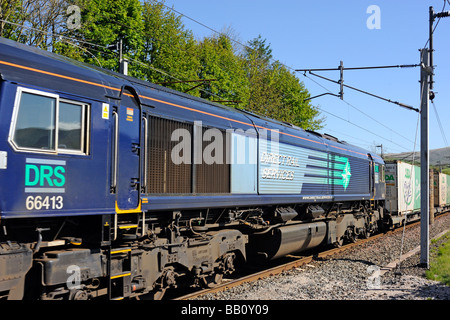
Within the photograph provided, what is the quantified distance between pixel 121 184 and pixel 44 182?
4.42 ft

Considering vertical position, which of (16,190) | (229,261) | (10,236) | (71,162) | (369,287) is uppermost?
(71,162)

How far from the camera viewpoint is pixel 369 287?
9.58 metres

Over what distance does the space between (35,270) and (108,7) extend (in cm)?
2196

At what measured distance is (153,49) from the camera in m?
27.0

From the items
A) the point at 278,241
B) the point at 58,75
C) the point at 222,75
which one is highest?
the point at 222,75

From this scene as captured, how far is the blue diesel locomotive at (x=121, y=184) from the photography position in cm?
511

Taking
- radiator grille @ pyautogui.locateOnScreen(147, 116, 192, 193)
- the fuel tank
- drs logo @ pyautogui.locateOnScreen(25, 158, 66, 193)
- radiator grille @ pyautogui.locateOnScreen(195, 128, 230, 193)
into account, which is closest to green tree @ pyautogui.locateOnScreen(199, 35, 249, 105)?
the fuel tank

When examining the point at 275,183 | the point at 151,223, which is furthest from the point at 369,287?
the point at 151,223

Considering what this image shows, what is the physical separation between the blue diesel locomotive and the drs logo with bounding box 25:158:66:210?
0.01m

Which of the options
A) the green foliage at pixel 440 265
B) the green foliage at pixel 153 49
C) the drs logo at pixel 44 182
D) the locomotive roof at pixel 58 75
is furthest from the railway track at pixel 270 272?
the green foliage at pixel 153 49
